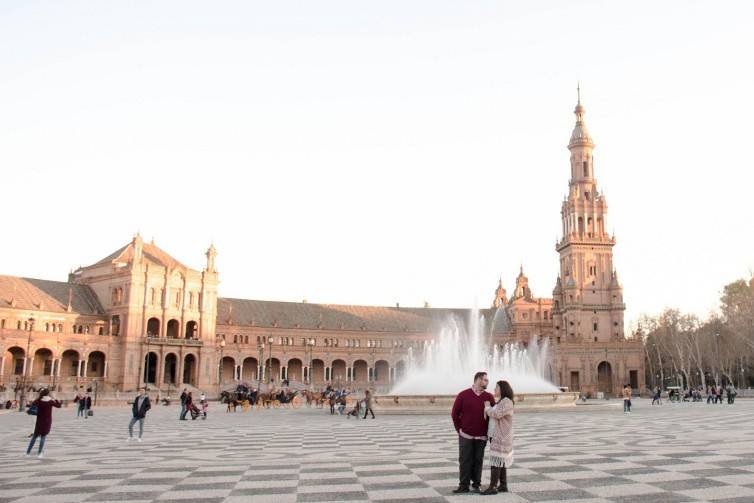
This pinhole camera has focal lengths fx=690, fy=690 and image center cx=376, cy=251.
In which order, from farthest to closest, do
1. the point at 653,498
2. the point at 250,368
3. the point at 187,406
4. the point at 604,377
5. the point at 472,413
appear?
the point at 250,368, the point at 604,377, the point at 187,406, the point at 472,413, the point at 653,498

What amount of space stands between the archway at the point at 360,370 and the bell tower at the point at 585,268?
102 ft

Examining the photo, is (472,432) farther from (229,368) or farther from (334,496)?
(229,368)

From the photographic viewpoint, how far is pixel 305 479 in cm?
1271

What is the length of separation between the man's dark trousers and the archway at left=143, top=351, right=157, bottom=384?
81.5m

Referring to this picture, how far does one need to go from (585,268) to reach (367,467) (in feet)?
315

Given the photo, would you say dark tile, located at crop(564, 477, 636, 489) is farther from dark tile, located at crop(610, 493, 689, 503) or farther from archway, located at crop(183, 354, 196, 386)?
archway, located at crop(183, 354, 196, 386)

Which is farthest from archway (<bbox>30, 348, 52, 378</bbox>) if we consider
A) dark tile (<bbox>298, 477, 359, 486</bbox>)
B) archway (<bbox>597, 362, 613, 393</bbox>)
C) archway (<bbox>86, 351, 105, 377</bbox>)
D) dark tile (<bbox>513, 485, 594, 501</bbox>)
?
dark tile (<bbox>513, 485, 594, 501</bbox>)

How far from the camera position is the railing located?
8644cm

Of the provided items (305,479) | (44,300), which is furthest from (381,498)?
(44,300)

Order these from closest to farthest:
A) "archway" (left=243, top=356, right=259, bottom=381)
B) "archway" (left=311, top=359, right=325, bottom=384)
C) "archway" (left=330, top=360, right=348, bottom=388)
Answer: "archway" (left=243, top=356, right=259, bottom=381)
"archway" (left=311, top=359, right=325, bottom=384)
"archway" (left=330, top=360, right=348, bottom=388)

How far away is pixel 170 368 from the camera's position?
90.9m

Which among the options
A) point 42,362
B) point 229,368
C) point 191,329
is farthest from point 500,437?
point 229,368

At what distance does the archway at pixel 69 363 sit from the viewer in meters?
84.5

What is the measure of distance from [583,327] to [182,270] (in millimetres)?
58695
